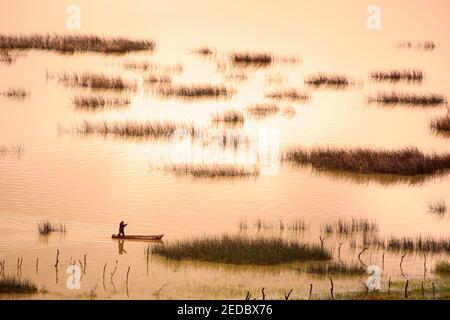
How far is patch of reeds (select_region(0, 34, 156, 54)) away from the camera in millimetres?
3688

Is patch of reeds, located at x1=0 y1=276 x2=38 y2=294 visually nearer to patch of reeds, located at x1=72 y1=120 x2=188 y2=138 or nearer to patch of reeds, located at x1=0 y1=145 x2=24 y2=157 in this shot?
patch of reeds, located at x1=0 y1=145 x2=24 y2=157

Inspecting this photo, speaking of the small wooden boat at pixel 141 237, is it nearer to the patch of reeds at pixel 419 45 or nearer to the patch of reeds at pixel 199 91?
the patch of reeds at pixel 199 91

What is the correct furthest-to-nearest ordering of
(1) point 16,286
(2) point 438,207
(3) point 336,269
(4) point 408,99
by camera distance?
(4) point 408,99, (2) point 438,207, (3) point 336,269, (1) point 16,286

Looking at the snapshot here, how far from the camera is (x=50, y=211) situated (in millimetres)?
3617

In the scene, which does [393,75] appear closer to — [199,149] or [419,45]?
[419,45]

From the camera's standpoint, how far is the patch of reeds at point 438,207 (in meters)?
3.76

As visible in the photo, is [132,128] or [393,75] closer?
[132,128]

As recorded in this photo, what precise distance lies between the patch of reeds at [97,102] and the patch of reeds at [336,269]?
1.41 metres

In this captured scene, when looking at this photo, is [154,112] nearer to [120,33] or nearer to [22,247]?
[120,33]

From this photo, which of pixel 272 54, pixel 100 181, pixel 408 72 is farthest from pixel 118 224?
pixel 408 72

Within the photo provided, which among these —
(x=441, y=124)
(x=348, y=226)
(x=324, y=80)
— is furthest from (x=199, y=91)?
(x=441, y=124)

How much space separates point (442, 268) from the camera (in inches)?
146

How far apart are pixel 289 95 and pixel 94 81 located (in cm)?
112

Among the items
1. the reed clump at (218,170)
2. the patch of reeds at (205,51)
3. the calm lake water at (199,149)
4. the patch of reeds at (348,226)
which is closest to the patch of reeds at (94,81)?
the calm lake water at (199,149)
